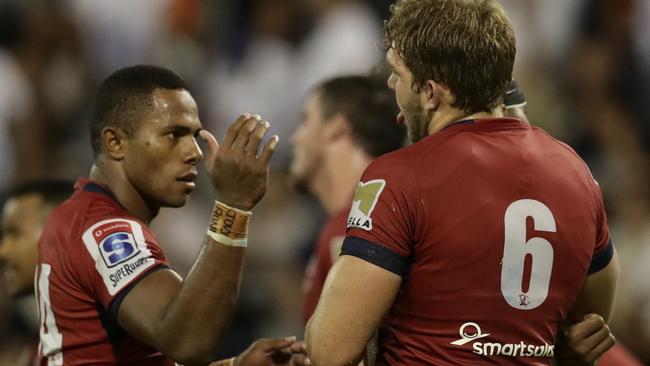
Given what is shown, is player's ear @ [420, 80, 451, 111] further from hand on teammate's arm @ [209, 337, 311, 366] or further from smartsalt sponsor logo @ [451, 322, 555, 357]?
hand on teammate's arm @ [209, 337, 311, 366]

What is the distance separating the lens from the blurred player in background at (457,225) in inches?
138

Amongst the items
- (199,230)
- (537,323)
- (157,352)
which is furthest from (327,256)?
(199,230)

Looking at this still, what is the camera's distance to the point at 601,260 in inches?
155

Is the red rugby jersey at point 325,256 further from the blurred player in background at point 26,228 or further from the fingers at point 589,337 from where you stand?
the fingers at point 589,337

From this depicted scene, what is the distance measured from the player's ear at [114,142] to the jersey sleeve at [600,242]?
1.71 m

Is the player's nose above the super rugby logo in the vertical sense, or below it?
above

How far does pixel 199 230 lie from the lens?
9.51 meters

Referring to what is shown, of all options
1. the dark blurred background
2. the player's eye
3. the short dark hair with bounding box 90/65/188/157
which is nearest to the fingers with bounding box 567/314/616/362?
the player's eye

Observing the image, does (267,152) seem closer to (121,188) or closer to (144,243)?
(144,243)

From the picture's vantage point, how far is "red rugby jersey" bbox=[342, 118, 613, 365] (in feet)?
11.5

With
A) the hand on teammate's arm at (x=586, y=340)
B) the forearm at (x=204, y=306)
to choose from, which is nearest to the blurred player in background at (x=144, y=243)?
the forearm at (x=204, y=306)

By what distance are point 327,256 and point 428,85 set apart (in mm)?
2075

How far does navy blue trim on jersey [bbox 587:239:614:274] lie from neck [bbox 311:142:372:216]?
226 cm

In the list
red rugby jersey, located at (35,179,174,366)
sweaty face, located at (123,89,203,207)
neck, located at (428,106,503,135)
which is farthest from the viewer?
sweaty face, located at (123,89,203,207)
